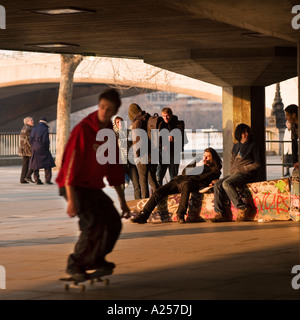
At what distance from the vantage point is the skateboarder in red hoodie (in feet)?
24.4

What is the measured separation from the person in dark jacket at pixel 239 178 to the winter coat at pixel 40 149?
1084cm

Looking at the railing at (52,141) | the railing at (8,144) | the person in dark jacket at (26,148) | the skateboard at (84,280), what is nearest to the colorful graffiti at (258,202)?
the skateboard at (84,280)

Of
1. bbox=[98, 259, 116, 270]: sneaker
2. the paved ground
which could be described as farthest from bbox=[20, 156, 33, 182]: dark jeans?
bbox=[98, 259, 116, 270]: sneaker

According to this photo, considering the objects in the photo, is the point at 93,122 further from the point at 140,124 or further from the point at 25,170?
the point at 25,170

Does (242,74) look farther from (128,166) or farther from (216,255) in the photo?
(216,255)

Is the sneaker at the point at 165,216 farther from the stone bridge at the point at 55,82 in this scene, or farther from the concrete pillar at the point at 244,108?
the stone bridge at the point at 55,82

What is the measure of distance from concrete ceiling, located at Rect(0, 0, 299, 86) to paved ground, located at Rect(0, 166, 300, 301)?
2.56m

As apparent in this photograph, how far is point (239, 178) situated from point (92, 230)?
606 cm

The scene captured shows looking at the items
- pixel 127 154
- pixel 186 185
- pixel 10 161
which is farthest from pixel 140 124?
pixel 10 161

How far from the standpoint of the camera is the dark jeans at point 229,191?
43.3 feet

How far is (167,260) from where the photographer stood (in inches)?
373

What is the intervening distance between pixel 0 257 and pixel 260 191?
4.78 meters
